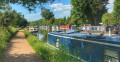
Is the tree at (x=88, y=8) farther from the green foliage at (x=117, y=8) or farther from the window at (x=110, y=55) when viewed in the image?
the window at (x=110, y=55)

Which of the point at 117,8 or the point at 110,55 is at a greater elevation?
the point at 117,8

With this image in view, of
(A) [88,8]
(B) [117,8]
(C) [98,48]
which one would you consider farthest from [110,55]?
(A) [88,8]

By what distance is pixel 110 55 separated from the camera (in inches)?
153

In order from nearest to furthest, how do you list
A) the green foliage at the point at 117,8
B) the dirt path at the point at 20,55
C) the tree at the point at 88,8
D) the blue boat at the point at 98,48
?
the blue boat at the point at 98,48
the dirt path at the point at 20,55
the green foliage at the point at 117,8
the tree at the point at 88,8

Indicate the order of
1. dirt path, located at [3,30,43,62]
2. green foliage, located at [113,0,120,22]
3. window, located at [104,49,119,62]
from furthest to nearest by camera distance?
green foliage, located at [113,0,120,22], dirt path, located at [3,30,43,62], window, located at [104,49,119,62]

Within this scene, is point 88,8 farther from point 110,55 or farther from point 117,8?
point 110,55

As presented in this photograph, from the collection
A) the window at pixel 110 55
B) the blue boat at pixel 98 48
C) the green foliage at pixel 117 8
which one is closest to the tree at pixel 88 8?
the green foliage at pixel 117 8

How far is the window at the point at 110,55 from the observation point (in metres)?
3.68

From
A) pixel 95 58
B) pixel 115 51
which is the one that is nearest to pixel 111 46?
pixel 115 51

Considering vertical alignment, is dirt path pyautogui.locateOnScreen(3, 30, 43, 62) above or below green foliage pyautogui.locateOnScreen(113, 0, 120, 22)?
below

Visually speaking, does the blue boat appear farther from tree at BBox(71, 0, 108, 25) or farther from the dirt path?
tree at BBox(71, 0, 108, 25)

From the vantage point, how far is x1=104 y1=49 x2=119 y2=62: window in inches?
145

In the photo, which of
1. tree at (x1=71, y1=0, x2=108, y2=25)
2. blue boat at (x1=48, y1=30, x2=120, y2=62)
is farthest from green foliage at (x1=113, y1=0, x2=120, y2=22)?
blue boat at (x1=48, y1=30, x2=120, y2=62)

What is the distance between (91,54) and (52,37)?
13.3ft
